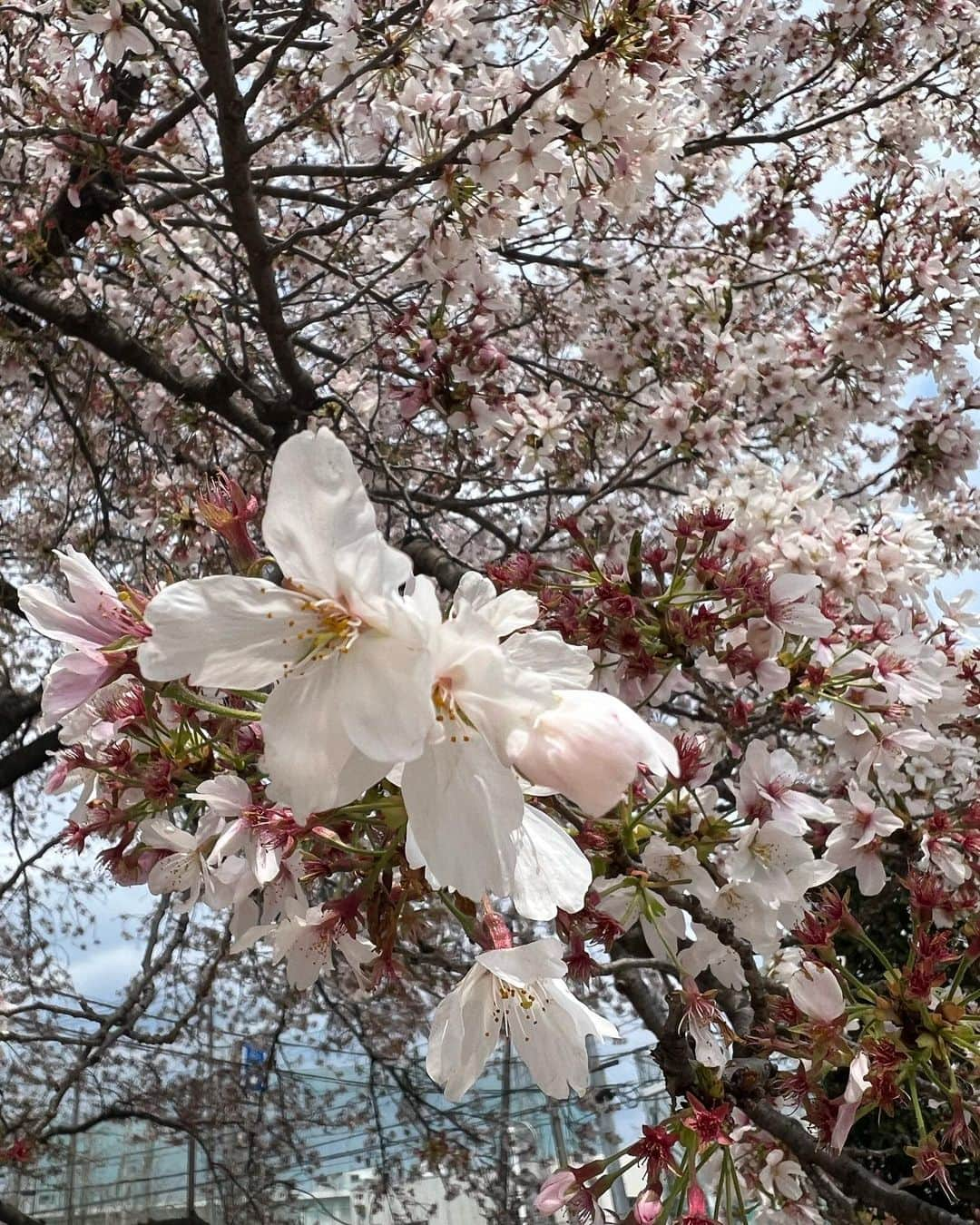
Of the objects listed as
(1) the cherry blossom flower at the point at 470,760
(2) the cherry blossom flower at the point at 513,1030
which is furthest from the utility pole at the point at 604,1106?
(1) the cherry blossom flower at the point at 470,760

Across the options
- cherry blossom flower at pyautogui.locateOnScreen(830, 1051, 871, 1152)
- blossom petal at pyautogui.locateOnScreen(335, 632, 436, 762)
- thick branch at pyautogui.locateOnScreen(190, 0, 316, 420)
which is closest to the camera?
blossom petal at pyautogui.locateOnScreen(335, 632, 436, 762)

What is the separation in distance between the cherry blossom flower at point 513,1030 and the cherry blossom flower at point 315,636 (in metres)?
0.36

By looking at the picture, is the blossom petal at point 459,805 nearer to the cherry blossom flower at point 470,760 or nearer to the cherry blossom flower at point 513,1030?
the cherry blossom flower at point 470,760

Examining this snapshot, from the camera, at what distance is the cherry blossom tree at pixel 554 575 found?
0.62 meters

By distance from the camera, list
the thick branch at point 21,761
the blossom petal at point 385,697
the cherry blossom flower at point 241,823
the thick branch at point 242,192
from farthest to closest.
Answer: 1. the thick branch at point 21,761
2. the thick branch at point 242,192
3. the cherry blossom flower at point 241,823
4. the blossom petal at point 385,697

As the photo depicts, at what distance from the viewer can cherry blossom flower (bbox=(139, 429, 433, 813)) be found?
0.56 metres

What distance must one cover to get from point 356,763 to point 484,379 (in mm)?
2084

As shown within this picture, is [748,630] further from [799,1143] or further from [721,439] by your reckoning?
[721,439]

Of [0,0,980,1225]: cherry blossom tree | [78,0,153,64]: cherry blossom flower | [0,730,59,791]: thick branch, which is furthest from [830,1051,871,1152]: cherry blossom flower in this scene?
[0,730,59,791]: thick branch

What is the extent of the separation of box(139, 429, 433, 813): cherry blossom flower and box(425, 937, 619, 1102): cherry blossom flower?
0.36 meters

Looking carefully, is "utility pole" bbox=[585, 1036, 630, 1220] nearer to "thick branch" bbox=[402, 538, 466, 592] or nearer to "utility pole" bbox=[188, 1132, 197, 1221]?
"utility pole" bbox=[188, 1132, 197, 1221]

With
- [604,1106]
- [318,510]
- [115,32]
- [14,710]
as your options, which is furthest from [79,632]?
[604,1106]

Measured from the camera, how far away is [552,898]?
2.18ft

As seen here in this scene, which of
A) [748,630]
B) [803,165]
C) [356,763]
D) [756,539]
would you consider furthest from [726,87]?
[356,763]
